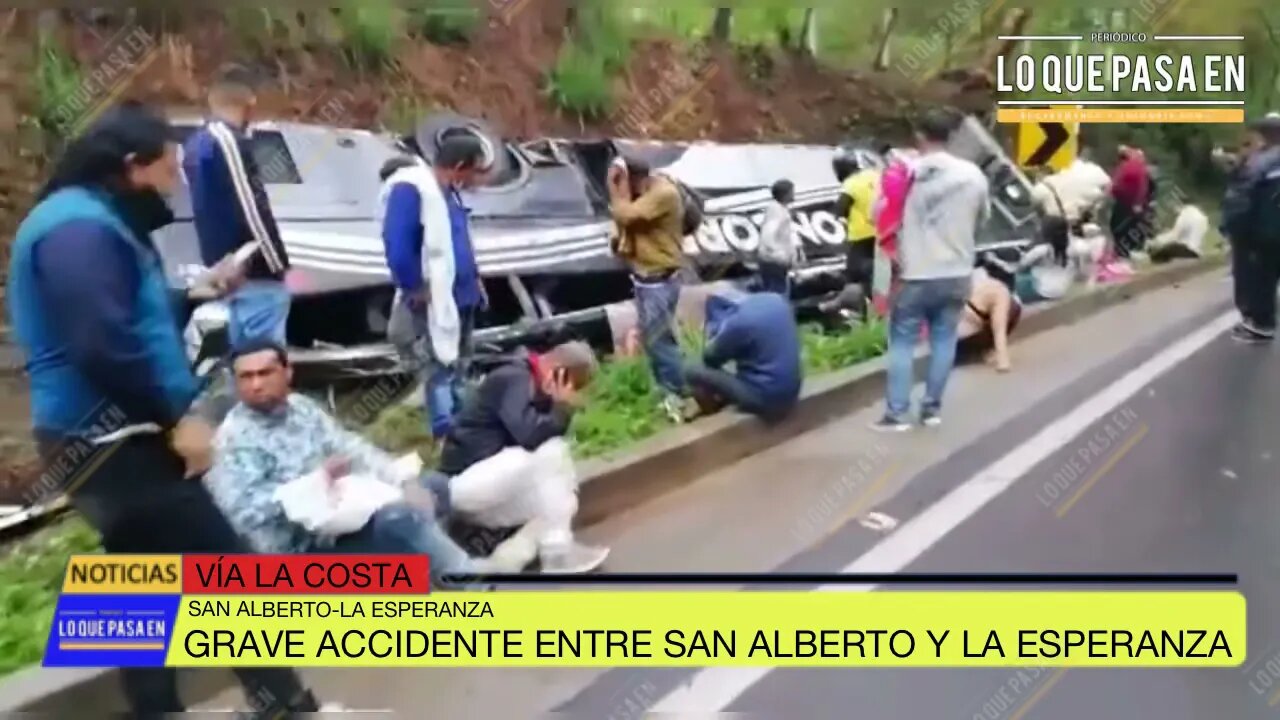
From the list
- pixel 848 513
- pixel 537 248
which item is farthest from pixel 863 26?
pixel 848 513

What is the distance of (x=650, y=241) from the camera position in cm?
272

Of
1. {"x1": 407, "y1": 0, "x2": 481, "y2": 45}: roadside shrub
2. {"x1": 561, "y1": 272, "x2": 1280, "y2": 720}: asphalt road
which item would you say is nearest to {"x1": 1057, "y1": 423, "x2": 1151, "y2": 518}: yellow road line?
{"x1": 561, "y1": 272, "x2": 1280, "y2": 720}: asphalt road

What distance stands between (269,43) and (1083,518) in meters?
1.93

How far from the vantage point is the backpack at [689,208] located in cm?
275

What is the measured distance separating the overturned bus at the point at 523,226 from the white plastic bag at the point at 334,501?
0.21 m

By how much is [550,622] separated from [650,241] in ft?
2.72

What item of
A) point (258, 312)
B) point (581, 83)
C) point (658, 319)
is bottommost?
point (658, 319)

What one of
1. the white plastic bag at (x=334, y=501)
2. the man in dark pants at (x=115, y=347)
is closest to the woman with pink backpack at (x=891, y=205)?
the white plastic bag at (x=334, y=501)

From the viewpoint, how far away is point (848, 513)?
2727 millimetres

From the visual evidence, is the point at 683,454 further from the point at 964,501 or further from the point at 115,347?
the point at 115,347

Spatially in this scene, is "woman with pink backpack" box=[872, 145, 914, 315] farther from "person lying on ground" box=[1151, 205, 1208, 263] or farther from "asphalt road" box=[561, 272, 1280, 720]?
"person lying on ground" box=[1151, 205, 1208, 263]
